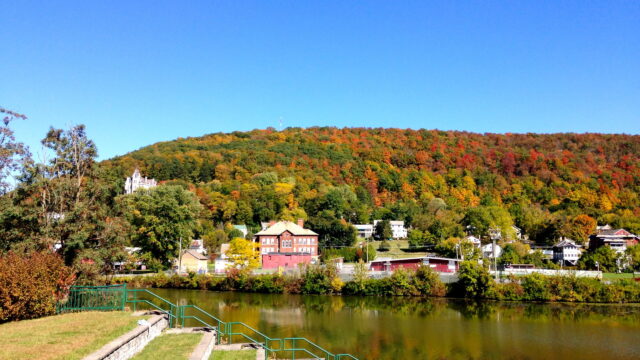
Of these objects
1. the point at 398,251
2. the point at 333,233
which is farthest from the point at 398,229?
the point at 333,233

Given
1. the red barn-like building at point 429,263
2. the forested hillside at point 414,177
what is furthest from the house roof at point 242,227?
the red barn-like building at point 429,263

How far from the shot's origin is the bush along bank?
4150 cm

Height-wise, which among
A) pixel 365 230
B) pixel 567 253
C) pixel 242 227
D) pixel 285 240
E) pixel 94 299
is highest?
pixel 242 227

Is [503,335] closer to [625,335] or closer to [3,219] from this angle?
[625,335]

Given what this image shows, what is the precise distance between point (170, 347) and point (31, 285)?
6.06 metres

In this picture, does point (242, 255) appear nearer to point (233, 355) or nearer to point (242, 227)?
point (242, 227)

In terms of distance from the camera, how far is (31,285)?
1712 cm

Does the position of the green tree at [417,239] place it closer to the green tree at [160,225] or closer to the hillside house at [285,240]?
the hillside house at [285,240]

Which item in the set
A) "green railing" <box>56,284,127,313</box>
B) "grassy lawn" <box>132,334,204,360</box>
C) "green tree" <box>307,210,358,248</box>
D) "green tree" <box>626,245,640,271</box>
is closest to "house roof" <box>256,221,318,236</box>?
"green tree" <box>307,210,358,248</box>

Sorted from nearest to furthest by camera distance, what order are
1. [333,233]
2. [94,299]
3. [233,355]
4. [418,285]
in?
[233,355]
[94,299]
[418,285]
[333,233]

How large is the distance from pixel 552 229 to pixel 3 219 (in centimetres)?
8533

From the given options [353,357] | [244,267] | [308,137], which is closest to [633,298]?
[353,357]

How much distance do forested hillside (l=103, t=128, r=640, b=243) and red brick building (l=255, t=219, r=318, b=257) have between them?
28.2 feet

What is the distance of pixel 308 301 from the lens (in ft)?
139
